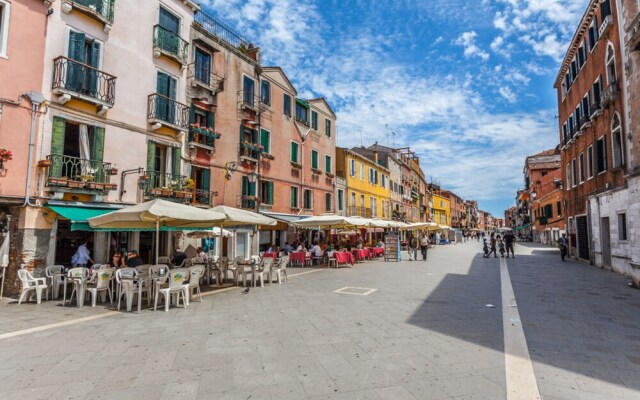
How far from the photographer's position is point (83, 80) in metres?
11.5

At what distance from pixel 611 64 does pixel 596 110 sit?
219cm

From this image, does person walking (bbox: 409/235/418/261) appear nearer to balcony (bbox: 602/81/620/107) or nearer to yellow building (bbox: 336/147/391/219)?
yellow building (bbox: 336/147/391/219)

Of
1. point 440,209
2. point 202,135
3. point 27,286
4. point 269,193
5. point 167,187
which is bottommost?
point 27,286

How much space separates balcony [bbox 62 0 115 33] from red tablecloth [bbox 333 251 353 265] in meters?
13.2

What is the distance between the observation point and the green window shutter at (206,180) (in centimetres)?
1642

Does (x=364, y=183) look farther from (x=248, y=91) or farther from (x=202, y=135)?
(x=202, y=135)

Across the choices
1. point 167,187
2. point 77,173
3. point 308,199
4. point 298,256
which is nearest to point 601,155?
point 298,256

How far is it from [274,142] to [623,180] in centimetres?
1666

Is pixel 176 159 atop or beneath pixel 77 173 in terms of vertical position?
atop

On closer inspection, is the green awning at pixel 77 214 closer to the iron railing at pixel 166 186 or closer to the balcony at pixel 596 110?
the iron railing at pixel 166 186

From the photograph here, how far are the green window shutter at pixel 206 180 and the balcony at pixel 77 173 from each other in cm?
456

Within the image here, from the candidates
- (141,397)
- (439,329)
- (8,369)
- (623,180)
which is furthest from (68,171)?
(623,180)

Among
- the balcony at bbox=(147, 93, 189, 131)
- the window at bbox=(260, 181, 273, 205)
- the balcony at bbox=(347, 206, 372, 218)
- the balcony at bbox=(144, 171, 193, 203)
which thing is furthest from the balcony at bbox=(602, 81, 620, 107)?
the balcony at bbox=(347, 206, 372, 218)

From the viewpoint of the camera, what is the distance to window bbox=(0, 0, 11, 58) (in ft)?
32.6
